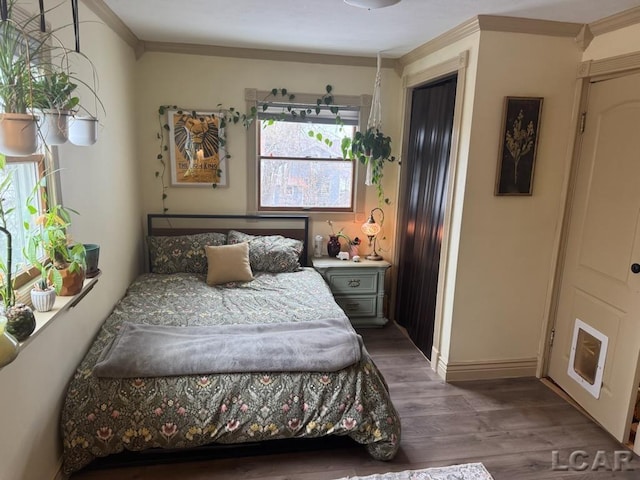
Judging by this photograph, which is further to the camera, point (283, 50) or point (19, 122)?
point (283, 50)

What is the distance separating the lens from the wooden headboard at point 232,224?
382 cm

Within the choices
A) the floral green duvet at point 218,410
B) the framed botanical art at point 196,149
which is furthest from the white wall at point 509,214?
the framed botanical art at point 196,149

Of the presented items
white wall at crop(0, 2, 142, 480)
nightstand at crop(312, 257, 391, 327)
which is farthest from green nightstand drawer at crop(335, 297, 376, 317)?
white wall at crop(0, 2, 142, 480)

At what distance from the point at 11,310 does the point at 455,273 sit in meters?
2.45

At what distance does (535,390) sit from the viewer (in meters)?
3.00

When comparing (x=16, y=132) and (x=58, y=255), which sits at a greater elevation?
(x=16, y=132)

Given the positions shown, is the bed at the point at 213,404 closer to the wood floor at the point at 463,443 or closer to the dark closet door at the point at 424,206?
the wood floor at the point at 463,443

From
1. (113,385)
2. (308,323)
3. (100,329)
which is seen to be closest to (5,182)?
(113,385)

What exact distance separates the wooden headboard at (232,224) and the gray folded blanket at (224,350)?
1436 mm

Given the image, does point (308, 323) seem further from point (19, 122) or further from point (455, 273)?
point (19, 122)

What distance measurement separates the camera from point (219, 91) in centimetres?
370

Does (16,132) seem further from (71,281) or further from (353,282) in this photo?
(353,282)

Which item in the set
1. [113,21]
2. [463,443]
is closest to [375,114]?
[113,21]

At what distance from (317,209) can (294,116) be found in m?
0.85
